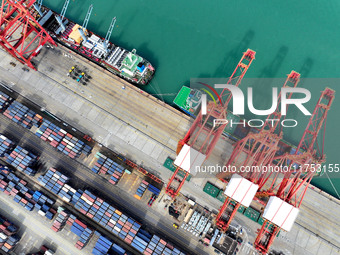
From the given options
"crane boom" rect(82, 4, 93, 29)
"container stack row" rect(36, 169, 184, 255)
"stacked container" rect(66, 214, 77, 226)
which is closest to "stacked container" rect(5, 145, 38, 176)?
"container stack row" rect(36, 169, 184, 255)

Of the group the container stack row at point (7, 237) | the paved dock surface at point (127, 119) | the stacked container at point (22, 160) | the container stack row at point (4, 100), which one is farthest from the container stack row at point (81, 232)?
the container stack row at point (4, 100)

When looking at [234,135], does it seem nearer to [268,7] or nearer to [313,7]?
[268,7]

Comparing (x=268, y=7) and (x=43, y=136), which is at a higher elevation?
(x=268, y=7)

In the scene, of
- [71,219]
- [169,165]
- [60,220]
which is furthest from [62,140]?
[169,165]

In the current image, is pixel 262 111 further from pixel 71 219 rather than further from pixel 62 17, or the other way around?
pixel 62 17

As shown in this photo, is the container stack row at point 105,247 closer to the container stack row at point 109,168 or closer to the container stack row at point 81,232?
the container stack row at point 81,232

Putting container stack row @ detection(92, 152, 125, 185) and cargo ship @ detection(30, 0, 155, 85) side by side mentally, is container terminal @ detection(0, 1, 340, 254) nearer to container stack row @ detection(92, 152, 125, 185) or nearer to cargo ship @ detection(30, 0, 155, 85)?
container stack row @ detection(92, 152, 125, 185)

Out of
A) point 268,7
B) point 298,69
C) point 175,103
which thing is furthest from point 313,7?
point 175,103
